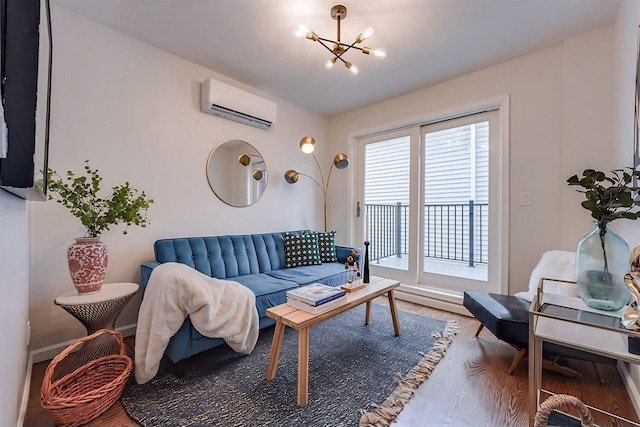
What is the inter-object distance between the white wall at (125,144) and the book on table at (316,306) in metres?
1.52

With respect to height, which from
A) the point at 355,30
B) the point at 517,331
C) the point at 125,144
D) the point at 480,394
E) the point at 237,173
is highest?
the point at 355,30

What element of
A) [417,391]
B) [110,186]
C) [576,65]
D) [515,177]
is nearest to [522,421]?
[417,391]

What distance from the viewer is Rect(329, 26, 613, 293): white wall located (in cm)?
214

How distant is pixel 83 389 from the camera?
1.47m

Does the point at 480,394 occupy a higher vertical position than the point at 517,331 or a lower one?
lower

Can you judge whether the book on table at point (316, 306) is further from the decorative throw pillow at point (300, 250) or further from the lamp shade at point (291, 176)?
the lamp shade at point (291, 176)

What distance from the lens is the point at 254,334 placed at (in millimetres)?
1819

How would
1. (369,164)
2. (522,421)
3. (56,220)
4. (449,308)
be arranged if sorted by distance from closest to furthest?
(522,421)
(56,220)
(449,308)
(369,164)

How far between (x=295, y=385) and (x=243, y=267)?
51.9 inches

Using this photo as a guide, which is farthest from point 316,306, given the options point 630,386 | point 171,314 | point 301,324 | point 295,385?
point 630,386

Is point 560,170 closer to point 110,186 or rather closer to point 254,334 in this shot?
point 254,334

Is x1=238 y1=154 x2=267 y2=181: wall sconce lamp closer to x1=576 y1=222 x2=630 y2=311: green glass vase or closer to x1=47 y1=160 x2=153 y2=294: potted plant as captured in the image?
x1=47 y1=160 x2=153 y2=294: potted plant

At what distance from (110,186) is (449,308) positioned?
3.36 meters

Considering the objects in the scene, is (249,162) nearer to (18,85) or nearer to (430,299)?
(18,85)
